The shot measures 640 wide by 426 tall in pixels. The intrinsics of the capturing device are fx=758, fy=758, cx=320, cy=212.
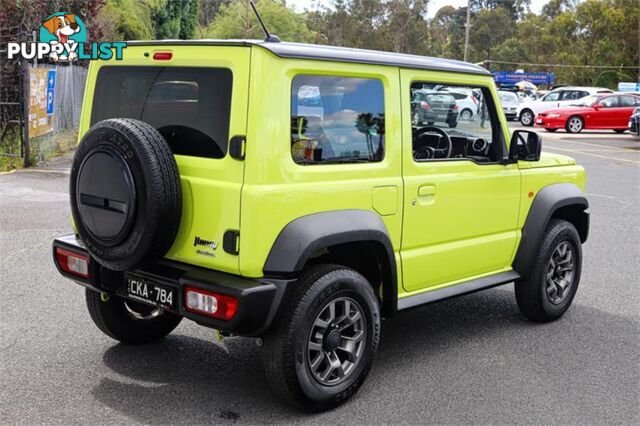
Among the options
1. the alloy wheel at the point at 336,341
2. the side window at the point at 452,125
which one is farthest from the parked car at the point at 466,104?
the alloy wheel at the point at 336,341

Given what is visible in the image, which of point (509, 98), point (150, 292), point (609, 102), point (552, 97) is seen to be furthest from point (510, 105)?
point (150, 292)

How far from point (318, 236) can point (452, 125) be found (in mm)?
1686

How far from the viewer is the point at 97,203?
155 inches

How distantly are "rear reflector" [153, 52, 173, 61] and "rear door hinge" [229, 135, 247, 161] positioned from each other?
69 centimetres

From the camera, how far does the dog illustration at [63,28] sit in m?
17.6

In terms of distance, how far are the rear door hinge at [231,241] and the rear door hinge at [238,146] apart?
364 mm

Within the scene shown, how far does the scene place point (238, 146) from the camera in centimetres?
369

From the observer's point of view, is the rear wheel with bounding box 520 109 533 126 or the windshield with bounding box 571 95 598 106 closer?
the windshield with bounding box 571 95 598 106

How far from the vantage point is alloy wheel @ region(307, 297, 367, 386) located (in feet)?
13.1

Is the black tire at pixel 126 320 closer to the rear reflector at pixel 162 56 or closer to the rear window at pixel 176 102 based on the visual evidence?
the rear window at pixel 176 102

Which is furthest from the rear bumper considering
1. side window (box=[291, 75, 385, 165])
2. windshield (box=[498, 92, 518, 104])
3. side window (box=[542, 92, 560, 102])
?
A: windshield (box=[498, 92, 518, 104])

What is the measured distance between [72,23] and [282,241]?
16.7 m

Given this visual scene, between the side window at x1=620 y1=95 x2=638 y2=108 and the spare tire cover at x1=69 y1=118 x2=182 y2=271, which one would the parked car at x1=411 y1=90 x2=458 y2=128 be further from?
the side window at x1=620 y1=95 x2=638 y2=108

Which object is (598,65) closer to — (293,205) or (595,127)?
(595,127)
